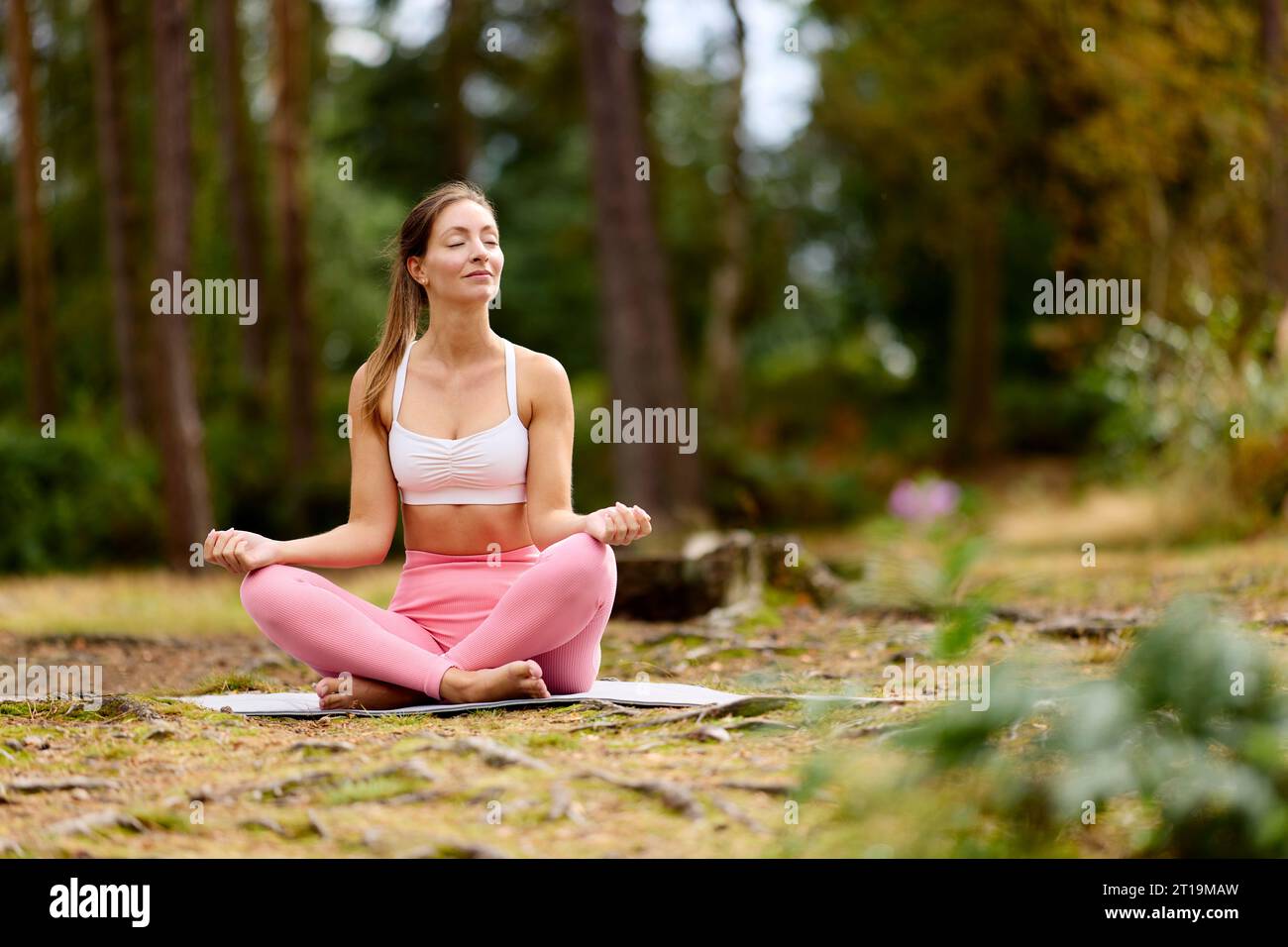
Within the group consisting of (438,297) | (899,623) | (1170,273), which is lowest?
(899,623)

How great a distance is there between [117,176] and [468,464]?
35.8ft

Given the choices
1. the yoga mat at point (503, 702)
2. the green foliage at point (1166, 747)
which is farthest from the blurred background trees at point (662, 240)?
the green foliage at point (1166, 747)

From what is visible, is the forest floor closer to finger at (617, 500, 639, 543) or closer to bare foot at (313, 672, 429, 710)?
bare foot at (313, 672, 429, 710)

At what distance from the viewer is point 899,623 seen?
686 centimetres

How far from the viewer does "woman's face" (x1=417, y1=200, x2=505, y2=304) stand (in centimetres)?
450

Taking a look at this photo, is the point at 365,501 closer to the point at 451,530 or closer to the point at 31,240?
the point at 451,530

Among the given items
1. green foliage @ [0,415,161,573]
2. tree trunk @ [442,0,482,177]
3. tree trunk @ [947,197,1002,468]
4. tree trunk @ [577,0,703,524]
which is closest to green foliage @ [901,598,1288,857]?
tree trunk @ [577,0,703,524]

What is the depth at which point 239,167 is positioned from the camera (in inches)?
706
